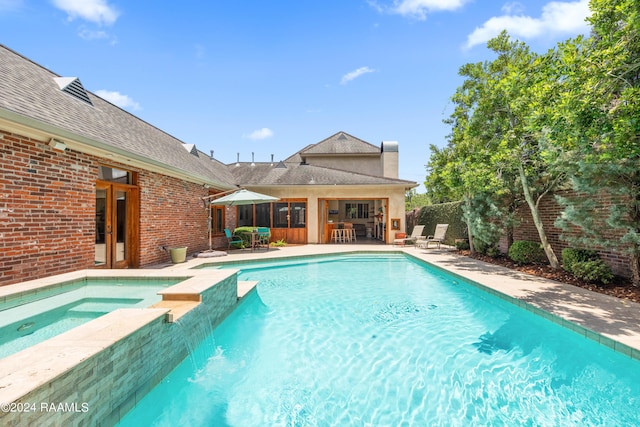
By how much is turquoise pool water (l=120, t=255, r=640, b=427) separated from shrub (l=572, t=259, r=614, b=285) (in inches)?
89.0

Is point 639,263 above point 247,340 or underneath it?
above

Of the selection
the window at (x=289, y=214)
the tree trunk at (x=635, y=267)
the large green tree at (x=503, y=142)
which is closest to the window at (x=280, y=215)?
the window at (x=289, y=214)

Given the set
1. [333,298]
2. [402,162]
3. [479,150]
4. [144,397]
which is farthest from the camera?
[402,162]

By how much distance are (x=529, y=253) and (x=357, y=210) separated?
577 inches

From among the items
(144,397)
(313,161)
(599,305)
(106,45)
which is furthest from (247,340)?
(313,161)

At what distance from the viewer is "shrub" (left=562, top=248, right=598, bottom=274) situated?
Result: 6.27 meters

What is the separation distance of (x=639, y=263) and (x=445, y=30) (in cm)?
754

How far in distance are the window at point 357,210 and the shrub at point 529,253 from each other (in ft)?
46.3

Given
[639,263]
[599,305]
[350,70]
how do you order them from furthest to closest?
[350,70] → [639,263] → [599,305]

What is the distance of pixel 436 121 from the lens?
1435cm

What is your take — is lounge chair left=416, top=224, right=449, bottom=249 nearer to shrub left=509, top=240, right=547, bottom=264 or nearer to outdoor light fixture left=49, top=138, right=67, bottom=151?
shrub left=509, top=240, right=547, bottom=264

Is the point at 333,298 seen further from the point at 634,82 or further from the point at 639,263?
the point at 634,82

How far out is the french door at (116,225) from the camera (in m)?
6.96

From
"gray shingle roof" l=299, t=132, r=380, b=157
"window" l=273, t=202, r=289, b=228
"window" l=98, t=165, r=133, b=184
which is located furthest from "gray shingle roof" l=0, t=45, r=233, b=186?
"gray shingle roof" l=299, t=132, r=380, b=157
